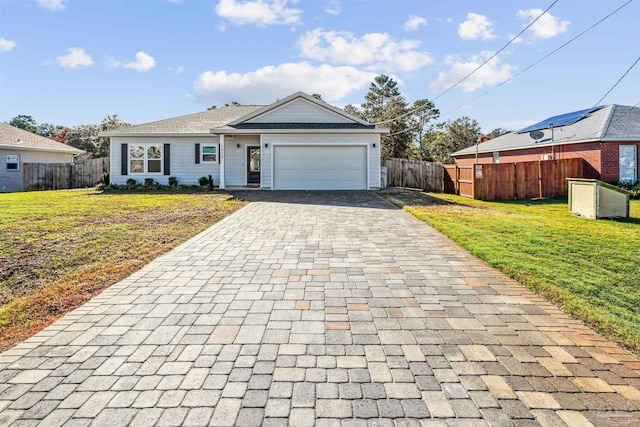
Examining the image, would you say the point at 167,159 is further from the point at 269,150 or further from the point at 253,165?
the point at 269,150

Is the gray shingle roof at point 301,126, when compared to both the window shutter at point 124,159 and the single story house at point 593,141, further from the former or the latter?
the single story house at point 593,141

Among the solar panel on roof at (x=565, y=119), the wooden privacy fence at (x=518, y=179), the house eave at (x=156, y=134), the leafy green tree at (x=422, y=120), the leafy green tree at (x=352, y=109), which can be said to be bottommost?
the wooden privacy fence at (x=518, y=179)

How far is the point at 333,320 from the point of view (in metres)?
3.41

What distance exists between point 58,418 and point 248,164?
17.2 meters

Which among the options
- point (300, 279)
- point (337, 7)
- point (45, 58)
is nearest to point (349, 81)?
point (337, 7)

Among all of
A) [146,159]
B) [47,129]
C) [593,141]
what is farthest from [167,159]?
[47,129]

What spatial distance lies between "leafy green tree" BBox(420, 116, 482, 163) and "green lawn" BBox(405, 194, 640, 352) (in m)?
30.1

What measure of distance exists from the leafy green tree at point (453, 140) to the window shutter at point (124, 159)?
29833 millimetres

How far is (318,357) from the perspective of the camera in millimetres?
2742

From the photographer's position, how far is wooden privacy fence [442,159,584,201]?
16.0 m

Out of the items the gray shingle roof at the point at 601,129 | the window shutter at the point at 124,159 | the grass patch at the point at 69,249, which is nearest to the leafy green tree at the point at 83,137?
the window shutter at the point at 124,159

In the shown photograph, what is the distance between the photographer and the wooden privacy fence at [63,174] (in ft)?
68.4

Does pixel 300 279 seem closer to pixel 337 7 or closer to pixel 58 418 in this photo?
pixel 58 418

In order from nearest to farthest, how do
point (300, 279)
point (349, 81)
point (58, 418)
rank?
point (58, 418), point (300, 279), point (349, 81)
